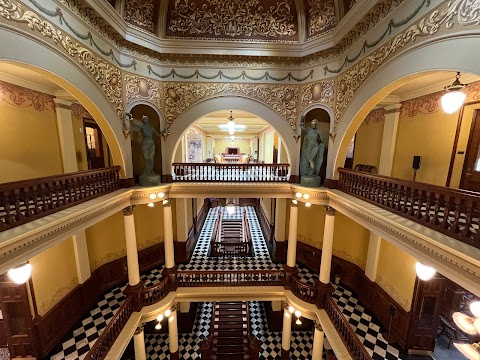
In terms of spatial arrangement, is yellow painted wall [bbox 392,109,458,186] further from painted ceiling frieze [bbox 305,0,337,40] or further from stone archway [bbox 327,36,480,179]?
painted ceiling frieze [bbox 305,0,337,40]

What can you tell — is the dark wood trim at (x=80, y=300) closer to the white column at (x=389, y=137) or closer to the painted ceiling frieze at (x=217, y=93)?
the painted ceiling frieze at (x=217, y=93)

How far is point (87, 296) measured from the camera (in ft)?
19.7

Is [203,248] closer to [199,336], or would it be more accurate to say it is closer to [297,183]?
[199,336]

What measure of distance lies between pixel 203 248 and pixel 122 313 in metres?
4.32

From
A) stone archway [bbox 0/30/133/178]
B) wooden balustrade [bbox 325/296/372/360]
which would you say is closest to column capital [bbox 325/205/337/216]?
wooden balustrade [bbox 325/296/372/360]

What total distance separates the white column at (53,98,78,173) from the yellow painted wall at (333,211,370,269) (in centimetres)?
809

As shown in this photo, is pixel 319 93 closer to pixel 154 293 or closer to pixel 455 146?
pixel 455 146

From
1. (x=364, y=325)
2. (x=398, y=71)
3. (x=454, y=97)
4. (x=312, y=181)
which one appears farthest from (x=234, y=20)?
(x=364, y=325)

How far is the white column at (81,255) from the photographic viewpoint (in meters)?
5.74

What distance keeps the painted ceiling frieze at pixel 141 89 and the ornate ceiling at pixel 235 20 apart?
1.30 metres

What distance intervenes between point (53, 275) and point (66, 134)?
139 inches

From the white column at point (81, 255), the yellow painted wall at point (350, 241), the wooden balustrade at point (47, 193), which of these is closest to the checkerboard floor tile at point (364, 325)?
the yellow painted wall at point (350, 241)

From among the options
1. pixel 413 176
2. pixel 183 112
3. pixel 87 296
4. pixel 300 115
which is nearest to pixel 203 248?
pixel 87 296

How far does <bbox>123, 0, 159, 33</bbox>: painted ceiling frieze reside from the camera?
17.8ft
